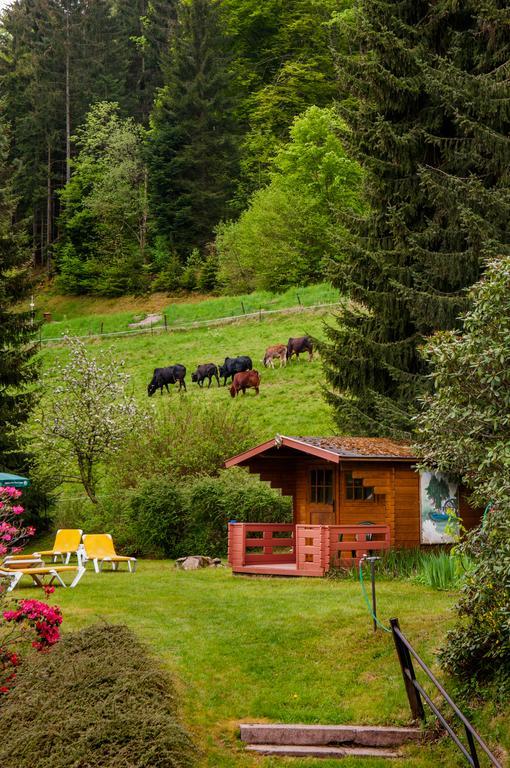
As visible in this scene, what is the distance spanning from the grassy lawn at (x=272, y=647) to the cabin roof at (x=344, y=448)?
2234mm

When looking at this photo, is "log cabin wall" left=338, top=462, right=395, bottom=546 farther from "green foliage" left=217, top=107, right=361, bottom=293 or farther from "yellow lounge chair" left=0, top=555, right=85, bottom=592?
"green foliage" left=217, top=107, right=361, bottom=293

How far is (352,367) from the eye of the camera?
2214 centimetres

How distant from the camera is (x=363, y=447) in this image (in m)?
18.3

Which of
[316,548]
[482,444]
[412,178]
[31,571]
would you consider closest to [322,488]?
[316,548]

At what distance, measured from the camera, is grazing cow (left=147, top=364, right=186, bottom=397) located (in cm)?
3891

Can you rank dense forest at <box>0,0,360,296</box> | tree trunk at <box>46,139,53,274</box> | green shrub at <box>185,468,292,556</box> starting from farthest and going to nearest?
1. tree trunk at <box>46,139,53,274</box>
2. dense forest at <box>0,0,360,296</box>
3. green shrub at <box>185,468,292,556</box>

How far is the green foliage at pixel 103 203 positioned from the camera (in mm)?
70938

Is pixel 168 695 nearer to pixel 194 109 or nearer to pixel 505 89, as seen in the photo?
pixel 505 89

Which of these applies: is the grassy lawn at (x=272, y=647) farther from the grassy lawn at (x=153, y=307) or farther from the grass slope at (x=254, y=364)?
the grassy lawn at (x=153, y=307)

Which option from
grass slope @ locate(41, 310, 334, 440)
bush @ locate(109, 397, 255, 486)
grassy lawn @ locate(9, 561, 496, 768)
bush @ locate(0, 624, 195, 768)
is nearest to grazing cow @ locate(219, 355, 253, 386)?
grass slope @ locate(41, 310, 334, 440)

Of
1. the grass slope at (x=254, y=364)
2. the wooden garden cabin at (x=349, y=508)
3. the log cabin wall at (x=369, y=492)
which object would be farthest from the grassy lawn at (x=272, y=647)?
the grass slope at (x=254, y=364)

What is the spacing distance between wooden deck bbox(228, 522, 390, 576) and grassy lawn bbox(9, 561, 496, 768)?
2.49ft

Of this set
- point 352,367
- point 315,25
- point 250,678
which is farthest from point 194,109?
point 250,678

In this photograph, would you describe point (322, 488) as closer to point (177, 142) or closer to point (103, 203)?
point (177, 142)
